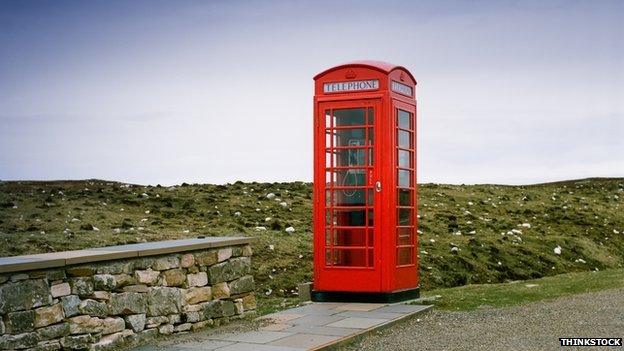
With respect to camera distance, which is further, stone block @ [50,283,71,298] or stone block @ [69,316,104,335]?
stone block @ [69,316,104,335]

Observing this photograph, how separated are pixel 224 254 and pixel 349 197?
1834 mm

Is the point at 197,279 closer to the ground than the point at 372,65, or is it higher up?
closer to the ground

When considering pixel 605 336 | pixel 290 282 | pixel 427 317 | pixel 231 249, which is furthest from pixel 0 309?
pixel 290 282

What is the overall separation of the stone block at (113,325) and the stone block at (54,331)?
413mm

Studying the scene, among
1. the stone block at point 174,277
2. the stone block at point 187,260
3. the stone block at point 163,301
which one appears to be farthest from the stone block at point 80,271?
the stone block at point 187,260

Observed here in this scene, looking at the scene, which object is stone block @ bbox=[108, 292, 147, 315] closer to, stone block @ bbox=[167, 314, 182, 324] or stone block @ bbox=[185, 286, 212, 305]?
stone block @ bbox=[167, 314, 182, 324]

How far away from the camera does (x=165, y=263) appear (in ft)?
25.8

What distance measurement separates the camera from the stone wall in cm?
652

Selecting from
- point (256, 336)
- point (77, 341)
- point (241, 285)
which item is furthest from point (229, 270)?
point (77, 341)

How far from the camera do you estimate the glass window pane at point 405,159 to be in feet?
32.0

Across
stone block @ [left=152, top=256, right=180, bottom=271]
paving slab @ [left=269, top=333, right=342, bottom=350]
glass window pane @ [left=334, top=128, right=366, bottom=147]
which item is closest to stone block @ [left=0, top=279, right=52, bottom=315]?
stone block @ [left=152, top=256, right=180, bottom=271]

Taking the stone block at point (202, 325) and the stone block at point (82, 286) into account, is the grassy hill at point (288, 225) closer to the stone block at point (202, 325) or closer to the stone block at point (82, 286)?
the stone block at point (202, 325)

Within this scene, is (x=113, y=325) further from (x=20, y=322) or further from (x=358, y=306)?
(x=358, y=306)

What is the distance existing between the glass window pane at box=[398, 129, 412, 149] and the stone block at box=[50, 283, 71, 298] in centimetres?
451
